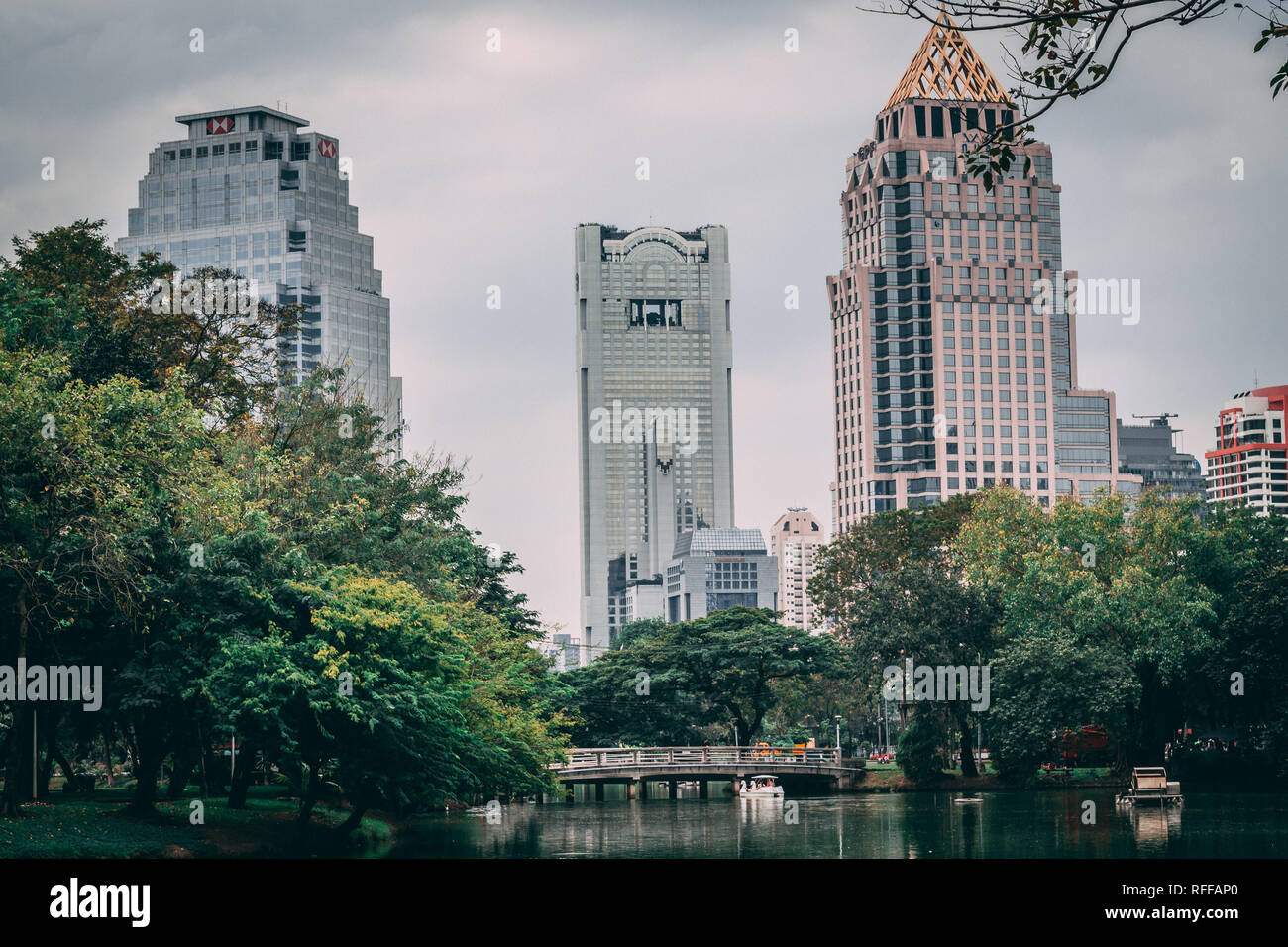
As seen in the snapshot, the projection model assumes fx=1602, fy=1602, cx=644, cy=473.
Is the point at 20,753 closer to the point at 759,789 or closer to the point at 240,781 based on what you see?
the point at 240,781

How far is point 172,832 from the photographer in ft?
125

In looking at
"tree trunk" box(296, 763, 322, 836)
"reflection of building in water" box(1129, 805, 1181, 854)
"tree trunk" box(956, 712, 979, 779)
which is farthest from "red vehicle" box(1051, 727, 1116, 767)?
"tree trunk" box(296, 763, 322, 836)

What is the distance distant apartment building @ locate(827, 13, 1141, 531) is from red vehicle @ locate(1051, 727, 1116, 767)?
347ft

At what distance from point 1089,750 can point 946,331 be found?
11296 centimetres

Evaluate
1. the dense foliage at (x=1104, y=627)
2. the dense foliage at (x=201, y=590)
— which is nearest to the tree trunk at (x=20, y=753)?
the dense foliage at (x=201, y=590)

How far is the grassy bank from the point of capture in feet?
111

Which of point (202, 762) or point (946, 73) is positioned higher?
point (946, 73)

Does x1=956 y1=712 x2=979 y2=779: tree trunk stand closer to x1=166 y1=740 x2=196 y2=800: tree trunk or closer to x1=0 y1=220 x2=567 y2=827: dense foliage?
x1=0 y1=220 x2=567 y2=827: dense foliage

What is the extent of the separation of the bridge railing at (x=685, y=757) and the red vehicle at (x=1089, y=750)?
1164 cm

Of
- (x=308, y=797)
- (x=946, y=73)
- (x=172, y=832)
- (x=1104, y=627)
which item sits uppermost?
(x=946, y=73)

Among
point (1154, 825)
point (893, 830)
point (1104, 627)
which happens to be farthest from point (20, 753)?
point (1104, 627)

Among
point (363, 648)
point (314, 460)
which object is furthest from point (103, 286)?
point (363, 648)
